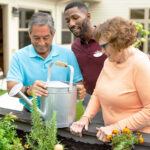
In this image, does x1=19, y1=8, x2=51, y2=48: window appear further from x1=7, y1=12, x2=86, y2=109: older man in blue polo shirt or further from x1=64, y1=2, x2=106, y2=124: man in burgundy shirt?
x1=7, y1=12, x2=86, y2=109: older man in blue polo shirt

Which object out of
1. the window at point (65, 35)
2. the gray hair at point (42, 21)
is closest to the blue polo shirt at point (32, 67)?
the gray hair at point (42, 21)

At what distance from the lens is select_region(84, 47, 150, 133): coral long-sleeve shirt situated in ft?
5.22

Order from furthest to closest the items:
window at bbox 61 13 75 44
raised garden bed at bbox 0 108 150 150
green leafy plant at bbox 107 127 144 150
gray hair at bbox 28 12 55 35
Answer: window at bbox 61 13 75 44
gray hair at bbox 28 12 55 35
raised garden bed at bbox 0 108 150 150
green leafy plant at bbox 107 127 144 150

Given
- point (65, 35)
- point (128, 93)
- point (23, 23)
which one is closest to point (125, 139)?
point (128, 93)

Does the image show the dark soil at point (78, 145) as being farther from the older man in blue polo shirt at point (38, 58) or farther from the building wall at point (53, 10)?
the building wall at point (53, 10)

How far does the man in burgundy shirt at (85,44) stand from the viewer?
2.54 m

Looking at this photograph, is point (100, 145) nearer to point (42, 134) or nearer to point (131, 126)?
point (131, 126)

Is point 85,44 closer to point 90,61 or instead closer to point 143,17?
point 90,61

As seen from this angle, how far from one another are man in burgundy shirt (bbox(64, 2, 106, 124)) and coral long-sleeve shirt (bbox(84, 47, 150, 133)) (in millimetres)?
764

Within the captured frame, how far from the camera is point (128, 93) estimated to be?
1.68 metres

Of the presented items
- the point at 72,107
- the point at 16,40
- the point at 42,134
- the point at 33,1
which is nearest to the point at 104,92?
the point at 72,107

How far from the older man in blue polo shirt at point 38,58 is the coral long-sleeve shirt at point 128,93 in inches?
10.3

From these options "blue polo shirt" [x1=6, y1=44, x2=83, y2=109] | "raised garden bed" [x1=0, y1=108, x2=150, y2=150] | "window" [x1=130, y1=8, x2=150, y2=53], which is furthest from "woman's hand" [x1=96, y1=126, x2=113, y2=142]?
"window" [x1=130, y1=8, x2=150, y2=53]

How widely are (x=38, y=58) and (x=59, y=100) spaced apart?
0.63 meters
